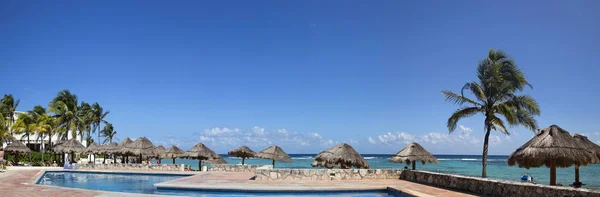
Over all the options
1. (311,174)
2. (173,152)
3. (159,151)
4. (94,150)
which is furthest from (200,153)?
(311,174)

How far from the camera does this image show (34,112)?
41.0m

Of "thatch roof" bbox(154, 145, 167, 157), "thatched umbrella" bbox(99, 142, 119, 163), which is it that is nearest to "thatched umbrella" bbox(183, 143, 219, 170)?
"thatch roof" bbox(154, 145, 167, 157)

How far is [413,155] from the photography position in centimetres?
1802

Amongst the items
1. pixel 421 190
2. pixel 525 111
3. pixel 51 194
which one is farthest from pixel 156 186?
pixel 525 111

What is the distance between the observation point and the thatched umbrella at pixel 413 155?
58.9 feet

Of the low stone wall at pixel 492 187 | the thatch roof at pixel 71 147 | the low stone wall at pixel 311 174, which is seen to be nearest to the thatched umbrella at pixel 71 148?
the thatch roof at pixel 71 147

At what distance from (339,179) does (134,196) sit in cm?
868

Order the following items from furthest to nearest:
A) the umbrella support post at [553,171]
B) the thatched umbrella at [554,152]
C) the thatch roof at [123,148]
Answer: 1. the thatch roof at [123,148]
2. the umbrella support post at [553,171]
3. the thatched umbrella at [554,152]

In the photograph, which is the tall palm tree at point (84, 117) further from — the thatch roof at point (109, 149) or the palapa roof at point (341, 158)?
the palapa roof at point (341, 158)

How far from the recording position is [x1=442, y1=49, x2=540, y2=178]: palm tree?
53.5ft

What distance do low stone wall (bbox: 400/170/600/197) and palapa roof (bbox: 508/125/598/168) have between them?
84 cm

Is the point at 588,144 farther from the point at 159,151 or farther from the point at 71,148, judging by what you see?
the point at 71,148

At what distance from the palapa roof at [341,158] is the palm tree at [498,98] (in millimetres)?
4210

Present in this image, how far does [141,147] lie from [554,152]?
23.6 metres
